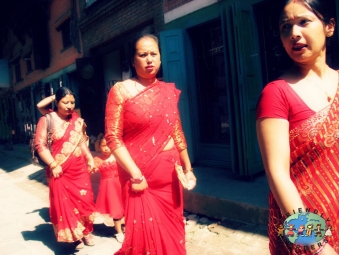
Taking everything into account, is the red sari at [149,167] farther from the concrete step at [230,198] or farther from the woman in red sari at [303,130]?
the concrete step at [230,198]

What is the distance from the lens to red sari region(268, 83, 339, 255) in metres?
1.38

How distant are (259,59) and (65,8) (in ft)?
28.5

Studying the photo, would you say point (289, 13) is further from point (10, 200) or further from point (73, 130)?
point (10, 200)

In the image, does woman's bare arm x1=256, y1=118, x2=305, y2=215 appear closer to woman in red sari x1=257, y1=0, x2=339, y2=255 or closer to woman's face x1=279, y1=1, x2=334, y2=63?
woman in red sari x1=257, y1=0, x2=339, y2=255

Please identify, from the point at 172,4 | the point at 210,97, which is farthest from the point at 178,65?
the point at 172,4

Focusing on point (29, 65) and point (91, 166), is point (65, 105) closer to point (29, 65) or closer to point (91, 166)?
point (91, 166)

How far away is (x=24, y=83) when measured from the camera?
677 inches

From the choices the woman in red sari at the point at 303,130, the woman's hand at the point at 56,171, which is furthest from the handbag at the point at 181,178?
the woman's hand at the point at 56,171

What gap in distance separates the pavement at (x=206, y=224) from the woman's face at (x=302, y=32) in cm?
247

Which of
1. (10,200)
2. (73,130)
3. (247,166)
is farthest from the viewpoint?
(10,200)

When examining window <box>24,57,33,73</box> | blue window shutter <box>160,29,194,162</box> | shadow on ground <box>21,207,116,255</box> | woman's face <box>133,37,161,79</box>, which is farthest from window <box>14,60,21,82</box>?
woman's face <box>133,37,161,79</box>

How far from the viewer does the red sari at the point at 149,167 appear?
7.68ft

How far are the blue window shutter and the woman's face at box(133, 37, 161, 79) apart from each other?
12.8ft

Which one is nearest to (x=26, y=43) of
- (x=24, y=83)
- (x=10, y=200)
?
(x=24, y=83)
